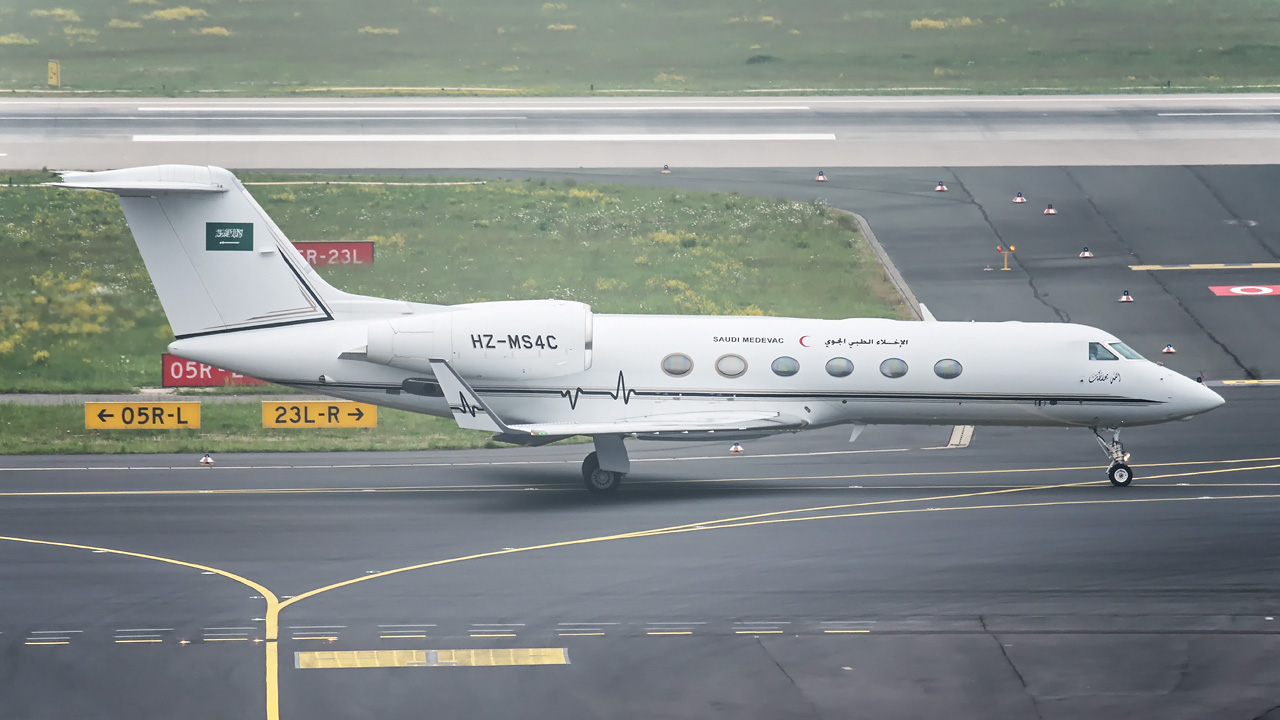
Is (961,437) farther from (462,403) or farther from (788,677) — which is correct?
(788,677)

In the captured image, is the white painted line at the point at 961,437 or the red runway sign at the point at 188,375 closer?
→ the white painted line at the point at 961,437

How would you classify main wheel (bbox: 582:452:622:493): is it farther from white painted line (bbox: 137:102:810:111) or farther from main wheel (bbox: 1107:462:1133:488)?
white painted line (bbox: 137:102:810:111)

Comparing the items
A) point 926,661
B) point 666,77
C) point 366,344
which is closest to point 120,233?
point 366,344

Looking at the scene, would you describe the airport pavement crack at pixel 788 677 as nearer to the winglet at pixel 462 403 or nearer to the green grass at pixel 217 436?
the winglet at pixel 462 403

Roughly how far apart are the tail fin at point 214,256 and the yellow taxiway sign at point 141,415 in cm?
622

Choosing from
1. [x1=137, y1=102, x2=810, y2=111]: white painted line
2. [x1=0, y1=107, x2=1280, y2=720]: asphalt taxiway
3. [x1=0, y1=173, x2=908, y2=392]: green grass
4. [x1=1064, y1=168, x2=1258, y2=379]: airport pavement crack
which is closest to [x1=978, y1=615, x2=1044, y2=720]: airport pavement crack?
[x1=0, y1=107, x2=1280, y2=720]: asphalt taxiway

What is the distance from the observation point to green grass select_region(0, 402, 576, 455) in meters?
36.2

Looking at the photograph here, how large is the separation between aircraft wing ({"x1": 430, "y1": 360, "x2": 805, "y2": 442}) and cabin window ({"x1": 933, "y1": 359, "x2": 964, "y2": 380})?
2950 mm

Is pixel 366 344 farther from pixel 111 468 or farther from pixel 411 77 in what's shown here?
pixel 411 77

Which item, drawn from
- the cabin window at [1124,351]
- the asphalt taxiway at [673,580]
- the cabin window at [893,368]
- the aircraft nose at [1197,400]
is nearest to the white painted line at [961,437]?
the asphalt taxiway at [673,580]

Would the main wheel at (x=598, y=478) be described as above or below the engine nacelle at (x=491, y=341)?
below

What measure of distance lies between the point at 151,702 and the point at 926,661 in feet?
34.8

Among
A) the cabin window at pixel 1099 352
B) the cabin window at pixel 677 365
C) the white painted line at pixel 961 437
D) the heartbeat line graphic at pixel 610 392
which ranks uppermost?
the cabin window at pixel 1099 352

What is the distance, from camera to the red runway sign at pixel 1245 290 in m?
46.4
